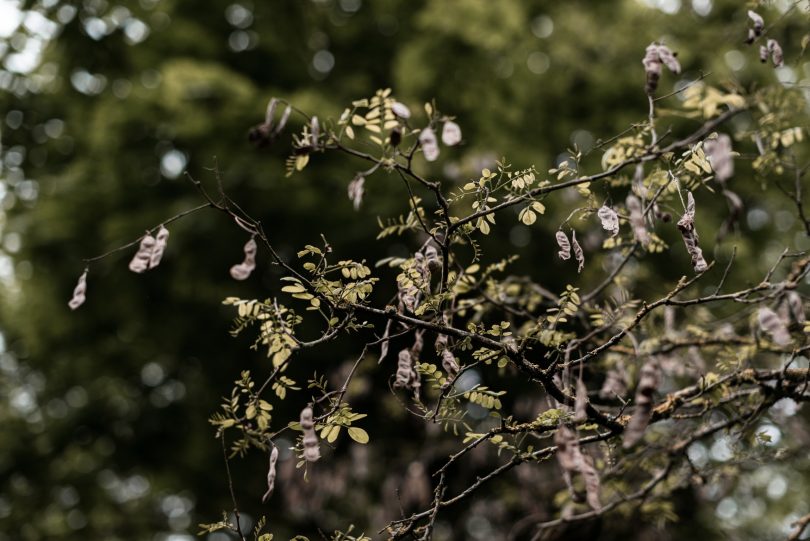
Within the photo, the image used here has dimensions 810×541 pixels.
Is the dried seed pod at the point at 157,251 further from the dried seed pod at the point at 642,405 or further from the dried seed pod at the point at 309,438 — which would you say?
the dried seed pod at the point at 642,405

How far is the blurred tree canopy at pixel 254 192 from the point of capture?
6.17 meters

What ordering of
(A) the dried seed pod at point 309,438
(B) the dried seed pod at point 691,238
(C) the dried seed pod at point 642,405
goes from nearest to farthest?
(C) the dried seed pod at point 642,405 < (A) the dried seed pod at point 309,438 < (B) the dried seed pod at point 691,238

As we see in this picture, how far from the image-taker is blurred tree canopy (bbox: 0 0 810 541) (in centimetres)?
617

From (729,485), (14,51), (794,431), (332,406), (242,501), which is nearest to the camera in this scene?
(332,406)

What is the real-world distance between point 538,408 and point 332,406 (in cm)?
439

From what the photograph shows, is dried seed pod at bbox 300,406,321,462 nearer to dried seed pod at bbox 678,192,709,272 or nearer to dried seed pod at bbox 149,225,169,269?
dried seed pod at bbox 149,225,169,269

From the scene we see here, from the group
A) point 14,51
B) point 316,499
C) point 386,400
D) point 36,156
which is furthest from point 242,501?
point 14,51

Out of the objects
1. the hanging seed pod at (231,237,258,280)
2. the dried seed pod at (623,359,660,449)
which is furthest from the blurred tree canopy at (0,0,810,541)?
the dried seed pod at (623,359,660,449)

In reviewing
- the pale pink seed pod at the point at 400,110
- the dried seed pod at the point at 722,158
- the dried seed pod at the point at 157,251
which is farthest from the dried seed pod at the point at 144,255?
the dried seed pod at the point at 722,158

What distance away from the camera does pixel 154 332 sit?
6.87 m

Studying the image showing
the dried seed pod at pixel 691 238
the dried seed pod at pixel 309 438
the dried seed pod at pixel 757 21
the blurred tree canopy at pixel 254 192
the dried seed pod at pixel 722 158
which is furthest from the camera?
the blurred tree canopy at pixel 254 192

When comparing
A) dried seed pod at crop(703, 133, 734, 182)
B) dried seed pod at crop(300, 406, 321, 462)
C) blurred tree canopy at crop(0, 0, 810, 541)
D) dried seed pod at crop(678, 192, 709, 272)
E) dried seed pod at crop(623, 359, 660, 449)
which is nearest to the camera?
dried seed pod at crop(703, 133, 734, 182)

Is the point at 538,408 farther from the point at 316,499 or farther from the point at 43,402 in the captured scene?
the point at 43,402

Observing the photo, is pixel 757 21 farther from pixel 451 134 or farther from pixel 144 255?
pixel 144 255
